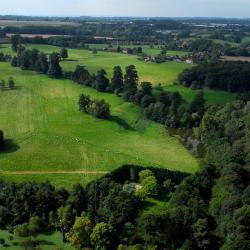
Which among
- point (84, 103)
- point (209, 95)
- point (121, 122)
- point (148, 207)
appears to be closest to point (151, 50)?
point (209, 95)

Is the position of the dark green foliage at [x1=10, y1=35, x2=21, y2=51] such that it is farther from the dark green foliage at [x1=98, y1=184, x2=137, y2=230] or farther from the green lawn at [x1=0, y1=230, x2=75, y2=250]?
the green lawn at [x1=0, y1=230, x2=75, y2=250]

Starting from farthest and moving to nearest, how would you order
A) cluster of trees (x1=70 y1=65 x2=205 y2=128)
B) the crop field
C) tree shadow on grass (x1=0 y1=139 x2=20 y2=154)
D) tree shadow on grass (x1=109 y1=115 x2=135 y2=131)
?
cluster of trees (x1=70 y1=65 x2=205 y2=128) → tree shadow on grass (x1=109 y1=115 x2=135 y2=131) → tree shadow on grass (x1=0 y1=139 x2=20 y2=154) → the crop field

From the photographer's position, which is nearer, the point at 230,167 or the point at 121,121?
the point at 230,167

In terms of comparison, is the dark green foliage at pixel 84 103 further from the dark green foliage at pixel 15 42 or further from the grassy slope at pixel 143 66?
the dark green foliage at pixel 15 42

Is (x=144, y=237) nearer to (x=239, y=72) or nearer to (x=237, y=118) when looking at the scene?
(x=237, y=118)

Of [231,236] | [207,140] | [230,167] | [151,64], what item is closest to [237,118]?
[207,140]

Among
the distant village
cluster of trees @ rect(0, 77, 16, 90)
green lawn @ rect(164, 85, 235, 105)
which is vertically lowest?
green lawn @ rect(164, 85, 235, 105)

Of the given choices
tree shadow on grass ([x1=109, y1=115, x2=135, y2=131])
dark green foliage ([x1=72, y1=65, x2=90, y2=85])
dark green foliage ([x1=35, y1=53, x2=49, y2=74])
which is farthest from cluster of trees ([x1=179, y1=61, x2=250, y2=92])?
dark green foliage ([x1=35, y1=53, x2=49, y2=74])

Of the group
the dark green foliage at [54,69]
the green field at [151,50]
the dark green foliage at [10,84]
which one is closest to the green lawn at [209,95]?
the dark green foliage at [54,69]
